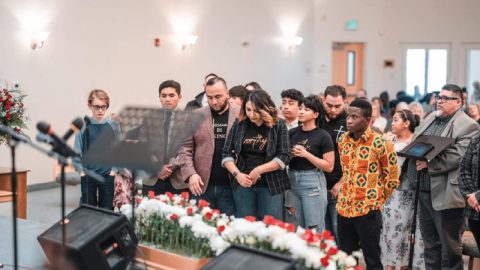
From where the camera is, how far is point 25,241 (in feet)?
14.5

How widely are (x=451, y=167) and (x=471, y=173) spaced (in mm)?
301

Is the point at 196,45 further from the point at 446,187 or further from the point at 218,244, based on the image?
the point at 218,244

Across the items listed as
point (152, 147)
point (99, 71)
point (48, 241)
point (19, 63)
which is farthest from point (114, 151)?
point (99, 71)

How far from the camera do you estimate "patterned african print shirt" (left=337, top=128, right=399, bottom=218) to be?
14.1 feet

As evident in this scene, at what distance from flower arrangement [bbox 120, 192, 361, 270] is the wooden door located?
1237cm

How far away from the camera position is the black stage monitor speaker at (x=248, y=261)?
2.76 metres

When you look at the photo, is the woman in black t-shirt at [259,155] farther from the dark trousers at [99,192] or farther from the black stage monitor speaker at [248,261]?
the black stage monitor speaker at [248,261]

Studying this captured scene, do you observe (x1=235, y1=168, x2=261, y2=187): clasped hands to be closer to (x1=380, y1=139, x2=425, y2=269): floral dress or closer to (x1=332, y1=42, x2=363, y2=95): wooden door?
(x1=380, y1=139, x2=425, y2=269): floral dress

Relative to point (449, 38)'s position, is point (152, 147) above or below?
below

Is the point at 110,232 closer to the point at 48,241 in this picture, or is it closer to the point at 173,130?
the point at 48,241

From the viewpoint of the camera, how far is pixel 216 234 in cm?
349

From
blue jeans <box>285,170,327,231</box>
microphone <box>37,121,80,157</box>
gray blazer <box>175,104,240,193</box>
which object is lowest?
blue jeans <box>285,170,327,231</box>

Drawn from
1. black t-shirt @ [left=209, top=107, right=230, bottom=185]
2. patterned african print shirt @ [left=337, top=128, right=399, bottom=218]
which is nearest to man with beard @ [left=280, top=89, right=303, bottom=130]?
black t-shirt @ [left=209, top=107, right=230, bottom=185]

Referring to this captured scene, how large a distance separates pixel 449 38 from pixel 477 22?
777mm
